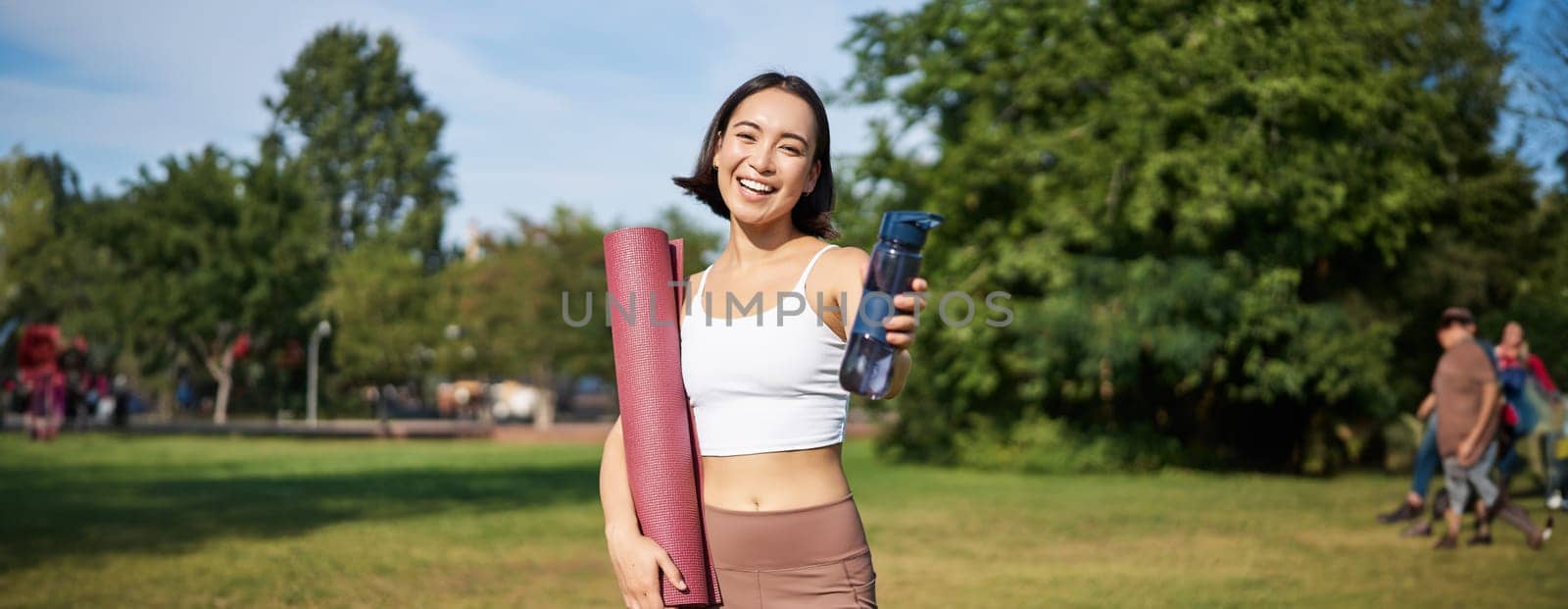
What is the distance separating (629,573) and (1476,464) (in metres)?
10.9

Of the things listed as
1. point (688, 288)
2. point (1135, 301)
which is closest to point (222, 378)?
point (1135, 301)

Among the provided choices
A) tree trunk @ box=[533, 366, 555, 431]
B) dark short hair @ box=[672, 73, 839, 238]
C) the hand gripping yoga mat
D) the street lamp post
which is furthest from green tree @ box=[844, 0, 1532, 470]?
the street lamp post

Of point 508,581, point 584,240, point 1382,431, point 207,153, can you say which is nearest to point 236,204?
point 207,153

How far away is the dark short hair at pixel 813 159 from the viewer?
129 inches

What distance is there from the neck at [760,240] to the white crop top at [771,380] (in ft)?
0.73

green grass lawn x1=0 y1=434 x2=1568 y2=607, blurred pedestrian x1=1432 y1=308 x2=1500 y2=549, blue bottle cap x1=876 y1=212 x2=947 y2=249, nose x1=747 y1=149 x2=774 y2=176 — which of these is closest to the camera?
blue bottle cap x1=876 y1=212 x2=947 y2=249

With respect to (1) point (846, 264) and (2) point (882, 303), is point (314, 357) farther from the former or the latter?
(2) point (882, 303)

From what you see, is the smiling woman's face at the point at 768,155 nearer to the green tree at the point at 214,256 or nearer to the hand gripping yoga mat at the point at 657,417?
the hand gripping yoga mat at the point at 657,417

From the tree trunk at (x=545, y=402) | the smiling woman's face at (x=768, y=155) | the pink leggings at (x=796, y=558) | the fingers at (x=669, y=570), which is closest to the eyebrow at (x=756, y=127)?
the smiling woman's face at (x=768, y=155)

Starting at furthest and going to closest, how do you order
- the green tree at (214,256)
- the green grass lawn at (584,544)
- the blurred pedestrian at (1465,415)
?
Answer: the green tree at (214,256), the blurred pedestrian at (1465,415), the green grass lawn at (584,544)

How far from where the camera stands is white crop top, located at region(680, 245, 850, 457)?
298cm

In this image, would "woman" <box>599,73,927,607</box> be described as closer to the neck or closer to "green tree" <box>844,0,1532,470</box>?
the neck

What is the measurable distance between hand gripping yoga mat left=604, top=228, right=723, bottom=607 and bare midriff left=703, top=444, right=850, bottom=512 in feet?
0.32

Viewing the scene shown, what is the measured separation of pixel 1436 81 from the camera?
988 inches
